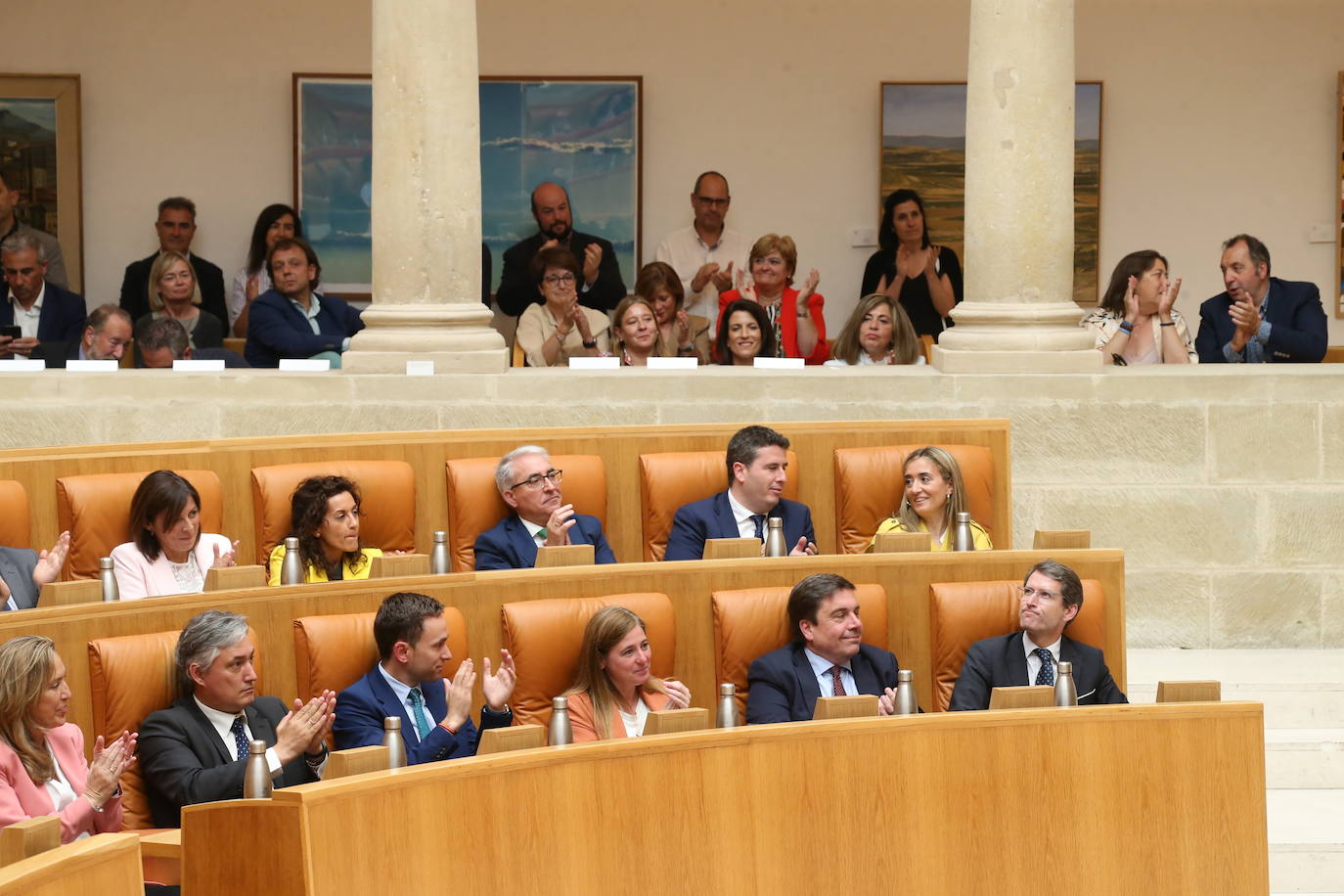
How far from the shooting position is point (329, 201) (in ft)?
30.0

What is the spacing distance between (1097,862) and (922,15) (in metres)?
6.04

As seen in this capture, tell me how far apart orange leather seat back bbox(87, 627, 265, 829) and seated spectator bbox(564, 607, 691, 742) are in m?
0.82

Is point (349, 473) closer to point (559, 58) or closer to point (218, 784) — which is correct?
point (218, 784)

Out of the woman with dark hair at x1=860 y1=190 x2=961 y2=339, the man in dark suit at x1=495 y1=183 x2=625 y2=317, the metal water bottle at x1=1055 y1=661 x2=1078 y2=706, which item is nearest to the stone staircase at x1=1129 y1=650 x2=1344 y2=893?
the metal water bottle at x1=1055 y1=661 x2=1078 y2=706

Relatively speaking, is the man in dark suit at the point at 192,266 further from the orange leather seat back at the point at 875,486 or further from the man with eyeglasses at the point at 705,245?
the orange leather seat back at the point at 875,486

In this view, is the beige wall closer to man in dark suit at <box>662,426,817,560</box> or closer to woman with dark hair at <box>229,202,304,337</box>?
woman with dark hair at <box>229,202,304,337</box>

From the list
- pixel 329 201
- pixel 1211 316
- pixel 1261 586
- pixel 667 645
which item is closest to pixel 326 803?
pixel 667 645

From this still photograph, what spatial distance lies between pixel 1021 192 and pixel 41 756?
380 centimetres

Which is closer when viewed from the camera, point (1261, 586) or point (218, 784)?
point (218, 784)

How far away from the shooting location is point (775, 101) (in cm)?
923

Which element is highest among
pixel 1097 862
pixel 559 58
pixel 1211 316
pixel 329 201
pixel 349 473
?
pixel 559 58

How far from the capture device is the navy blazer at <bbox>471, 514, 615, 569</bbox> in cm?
541

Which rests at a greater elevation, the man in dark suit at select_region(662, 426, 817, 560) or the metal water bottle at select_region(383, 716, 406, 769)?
the man in dark suit at select_region(662, 426, 817, 560)

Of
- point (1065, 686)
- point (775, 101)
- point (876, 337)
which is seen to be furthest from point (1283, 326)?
point (775, 101)
